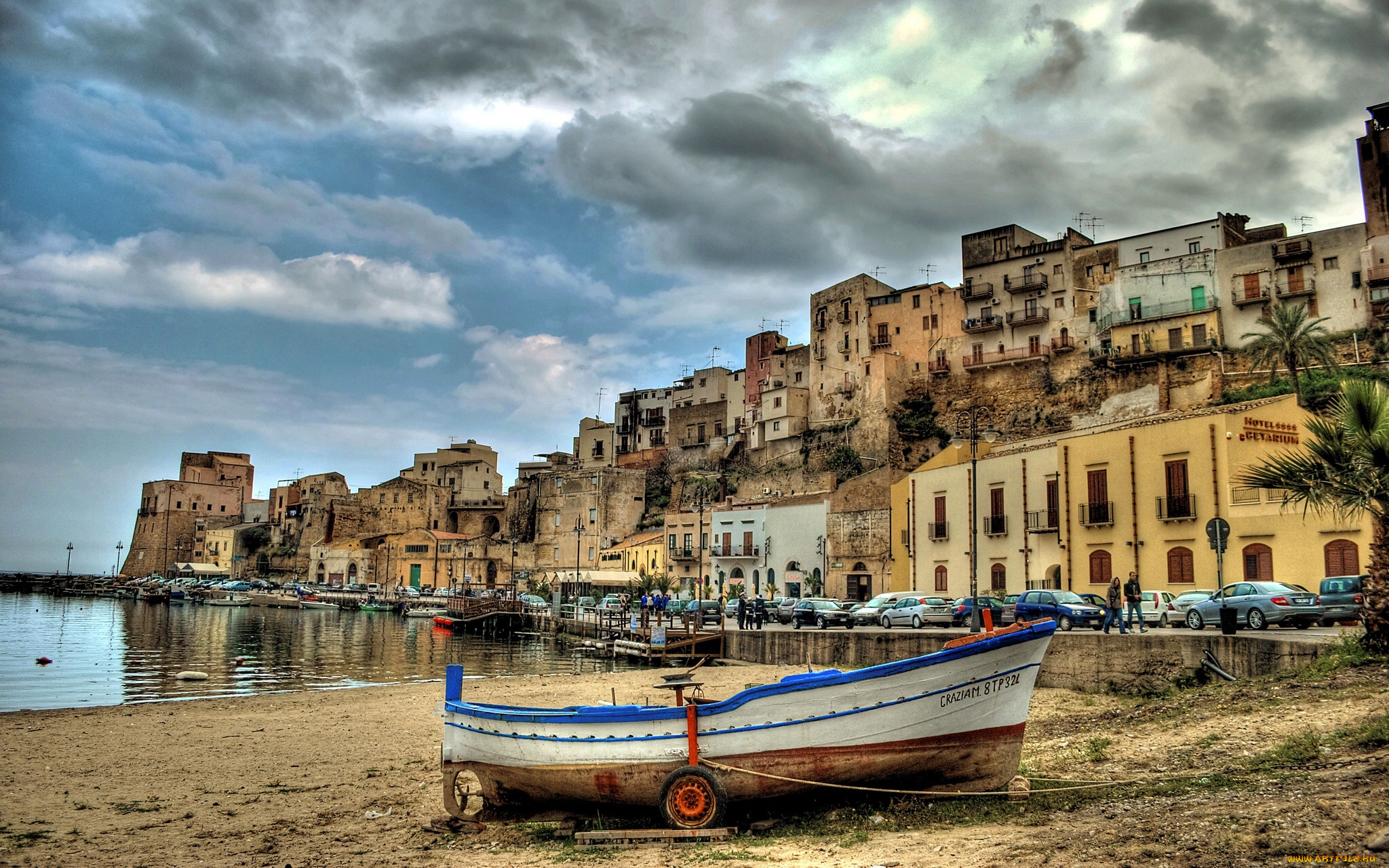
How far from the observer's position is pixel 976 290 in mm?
59031

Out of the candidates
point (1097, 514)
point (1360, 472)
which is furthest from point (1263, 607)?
point (1097, 514)

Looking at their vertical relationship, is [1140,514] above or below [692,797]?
above

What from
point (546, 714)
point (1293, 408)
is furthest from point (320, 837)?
point (1293, 408)

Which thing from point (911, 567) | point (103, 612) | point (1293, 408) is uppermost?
point (1293, 408)

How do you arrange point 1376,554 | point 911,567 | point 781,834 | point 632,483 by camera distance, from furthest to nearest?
point 632,483 < point 911,567 < point 1376,554 < point 781,834

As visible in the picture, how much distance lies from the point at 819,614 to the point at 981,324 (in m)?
31.7

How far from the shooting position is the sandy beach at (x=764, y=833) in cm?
749

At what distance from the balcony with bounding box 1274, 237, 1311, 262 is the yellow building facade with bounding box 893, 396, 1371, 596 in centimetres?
1950

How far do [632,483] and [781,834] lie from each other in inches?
2577

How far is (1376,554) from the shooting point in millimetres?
12195

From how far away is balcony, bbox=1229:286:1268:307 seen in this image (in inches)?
1761

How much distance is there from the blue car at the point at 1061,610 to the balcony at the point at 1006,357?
33614mm

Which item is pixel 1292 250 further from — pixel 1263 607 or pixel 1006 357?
pixel 1263 607

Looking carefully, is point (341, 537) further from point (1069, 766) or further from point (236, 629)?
point (1069, 766)
